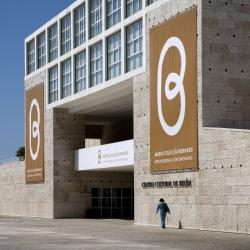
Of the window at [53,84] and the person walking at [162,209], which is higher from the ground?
the window at [53,84]

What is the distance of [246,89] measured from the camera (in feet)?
115

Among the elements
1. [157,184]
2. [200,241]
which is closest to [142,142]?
[157,184]

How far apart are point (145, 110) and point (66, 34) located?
1645cm

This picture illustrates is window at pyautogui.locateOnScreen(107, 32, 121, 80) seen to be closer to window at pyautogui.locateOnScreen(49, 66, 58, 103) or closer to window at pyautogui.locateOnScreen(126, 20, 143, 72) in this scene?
window at pyautogui.locateOnScreen(126, 20, 143, 72)

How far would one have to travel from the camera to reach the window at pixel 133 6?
4184cm

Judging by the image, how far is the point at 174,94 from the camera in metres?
36.6

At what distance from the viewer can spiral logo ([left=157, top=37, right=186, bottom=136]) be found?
3584cm

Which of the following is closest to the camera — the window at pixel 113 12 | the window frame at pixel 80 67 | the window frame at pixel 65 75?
the window at pixel 113 12

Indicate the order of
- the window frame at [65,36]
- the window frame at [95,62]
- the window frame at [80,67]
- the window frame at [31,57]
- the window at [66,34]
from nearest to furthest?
the window frame at [95,62]
the window frame at [80,67]
the window frame at [65,36]
the window at [66,34]
the window frame at [31,57]

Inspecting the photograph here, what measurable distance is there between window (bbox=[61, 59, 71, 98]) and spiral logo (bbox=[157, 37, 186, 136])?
617 inches

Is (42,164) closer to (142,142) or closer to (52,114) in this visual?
(52,114)

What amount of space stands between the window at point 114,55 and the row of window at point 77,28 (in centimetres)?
99

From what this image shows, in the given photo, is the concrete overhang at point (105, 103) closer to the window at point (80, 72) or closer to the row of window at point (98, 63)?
the row of window at point (98, 63)

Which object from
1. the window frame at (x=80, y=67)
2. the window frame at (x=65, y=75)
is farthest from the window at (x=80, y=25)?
the window frame at (x=65, y=75)
